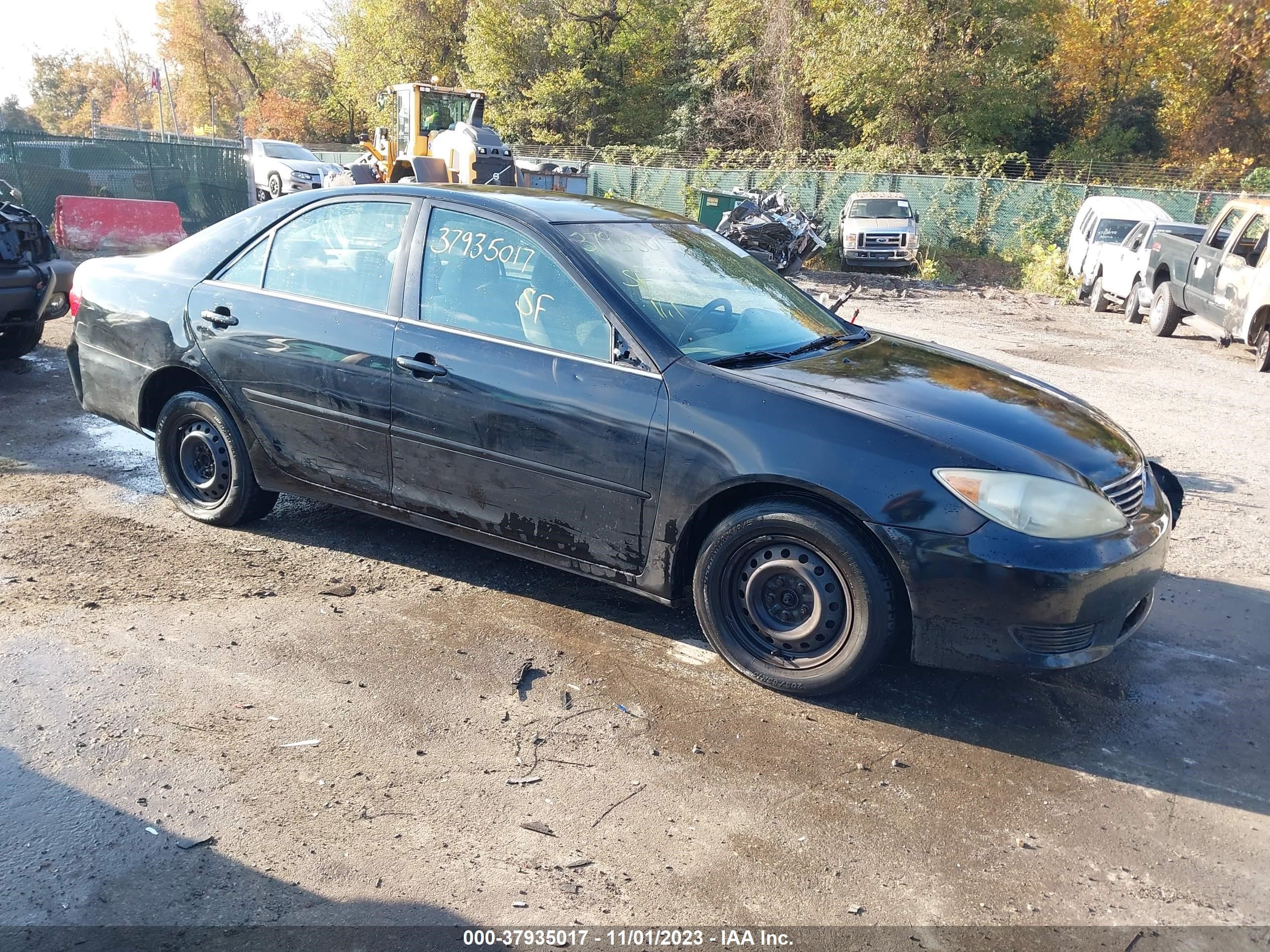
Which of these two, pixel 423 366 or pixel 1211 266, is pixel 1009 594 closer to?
pixel 423 366

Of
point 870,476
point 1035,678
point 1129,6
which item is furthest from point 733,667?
point 1129,6

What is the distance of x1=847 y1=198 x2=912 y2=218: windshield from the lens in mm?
23766

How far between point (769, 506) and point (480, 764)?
1.31 meters

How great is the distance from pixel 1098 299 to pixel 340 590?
17075 millimetres

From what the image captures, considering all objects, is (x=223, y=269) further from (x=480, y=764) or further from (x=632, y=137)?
(x=632, y=137)

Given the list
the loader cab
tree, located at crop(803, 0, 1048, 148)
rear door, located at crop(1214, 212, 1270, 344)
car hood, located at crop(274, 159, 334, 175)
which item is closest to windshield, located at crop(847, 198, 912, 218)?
the loader cab

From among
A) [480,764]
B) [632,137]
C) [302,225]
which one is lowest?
[480,764]

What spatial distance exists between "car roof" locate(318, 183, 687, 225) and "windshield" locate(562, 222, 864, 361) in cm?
8

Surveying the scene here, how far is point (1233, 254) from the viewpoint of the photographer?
12.3 meters

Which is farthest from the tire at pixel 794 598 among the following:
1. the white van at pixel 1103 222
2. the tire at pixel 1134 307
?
the white van at pixel 1103 222

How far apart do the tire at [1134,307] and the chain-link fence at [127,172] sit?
59.3ft

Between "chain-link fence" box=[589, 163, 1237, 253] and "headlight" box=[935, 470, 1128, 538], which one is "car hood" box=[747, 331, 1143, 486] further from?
"chain-link fence" box=[589, 163, 1237, 253]

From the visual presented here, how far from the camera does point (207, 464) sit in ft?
16.3

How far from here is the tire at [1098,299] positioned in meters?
17.7
